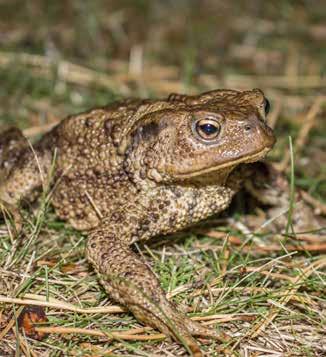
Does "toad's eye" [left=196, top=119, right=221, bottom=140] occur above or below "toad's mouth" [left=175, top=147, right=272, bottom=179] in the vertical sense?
above

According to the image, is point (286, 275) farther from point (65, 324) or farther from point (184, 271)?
point (65, 324)

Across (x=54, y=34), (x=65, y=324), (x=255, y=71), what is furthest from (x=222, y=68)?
(x=65, y=324)

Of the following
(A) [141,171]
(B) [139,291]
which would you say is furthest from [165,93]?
(B) [139,291]

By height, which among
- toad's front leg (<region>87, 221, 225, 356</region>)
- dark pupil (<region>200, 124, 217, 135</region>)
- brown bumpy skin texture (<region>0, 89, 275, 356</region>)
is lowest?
toad's front leg (<region>87, 221, 225, 356</region>)

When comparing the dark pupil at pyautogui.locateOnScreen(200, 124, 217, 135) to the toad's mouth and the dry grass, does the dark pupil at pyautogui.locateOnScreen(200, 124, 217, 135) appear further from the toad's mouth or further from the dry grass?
the dry grass

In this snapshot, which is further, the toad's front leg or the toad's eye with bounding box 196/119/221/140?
the toad's eye with bounding box 196/119/221/140

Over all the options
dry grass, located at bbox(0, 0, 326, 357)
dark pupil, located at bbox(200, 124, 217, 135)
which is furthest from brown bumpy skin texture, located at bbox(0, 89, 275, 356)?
dry grass, located at bbox(0, 0, 326, 357)

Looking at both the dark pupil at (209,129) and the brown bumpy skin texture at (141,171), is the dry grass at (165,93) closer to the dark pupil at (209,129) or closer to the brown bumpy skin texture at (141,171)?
the brown bumpy skin texture at (141,171)
